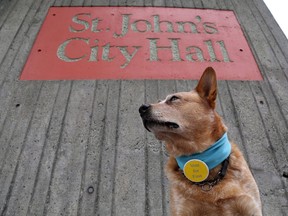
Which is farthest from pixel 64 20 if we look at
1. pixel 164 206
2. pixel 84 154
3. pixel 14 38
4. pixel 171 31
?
pixel 164 206

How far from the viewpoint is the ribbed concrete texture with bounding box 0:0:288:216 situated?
3.08 metres

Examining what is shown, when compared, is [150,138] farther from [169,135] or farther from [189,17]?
[189,17]

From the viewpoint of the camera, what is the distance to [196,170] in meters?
2.21

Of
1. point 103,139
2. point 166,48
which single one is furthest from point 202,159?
point 166,48

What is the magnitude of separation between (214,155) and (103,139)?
1669mm

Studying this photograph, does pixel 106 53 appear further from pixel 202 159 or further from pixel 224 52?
pixel 202 159

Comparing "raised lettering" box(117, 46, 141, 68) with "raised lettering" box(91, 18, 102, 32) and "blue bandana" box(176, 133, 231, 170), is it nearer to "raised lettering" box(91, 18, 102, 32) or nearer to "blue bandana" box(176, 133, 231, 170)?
"raised lettering" box(91, 18, 102, 32)

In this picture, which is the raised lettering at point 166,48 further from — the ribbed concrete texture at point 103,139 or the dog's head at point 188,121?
the dog's head at point 188,121

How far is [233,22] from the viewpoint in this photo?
17.9ft

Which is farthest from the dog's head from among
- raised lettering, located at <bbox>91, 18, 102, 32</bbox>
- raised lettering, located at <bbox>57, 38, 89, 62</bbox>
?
raised lettering, located at <bbox>91, 18, 102, 32</bbox>

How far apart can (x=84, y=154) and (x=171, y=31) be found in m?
2.61

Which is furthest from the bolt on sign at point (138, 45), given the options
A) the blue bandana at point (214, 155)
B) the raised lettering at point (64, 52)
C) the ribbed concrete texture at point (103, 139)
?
the blue bandana at point (214, 155)

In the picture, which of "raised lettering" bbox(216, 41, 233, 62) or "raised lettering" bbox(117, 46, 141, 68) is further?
"raised lettering" bbox(216, 41, 233, 62)

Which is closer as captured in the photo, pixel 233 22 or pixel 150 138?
pixel 150 138
